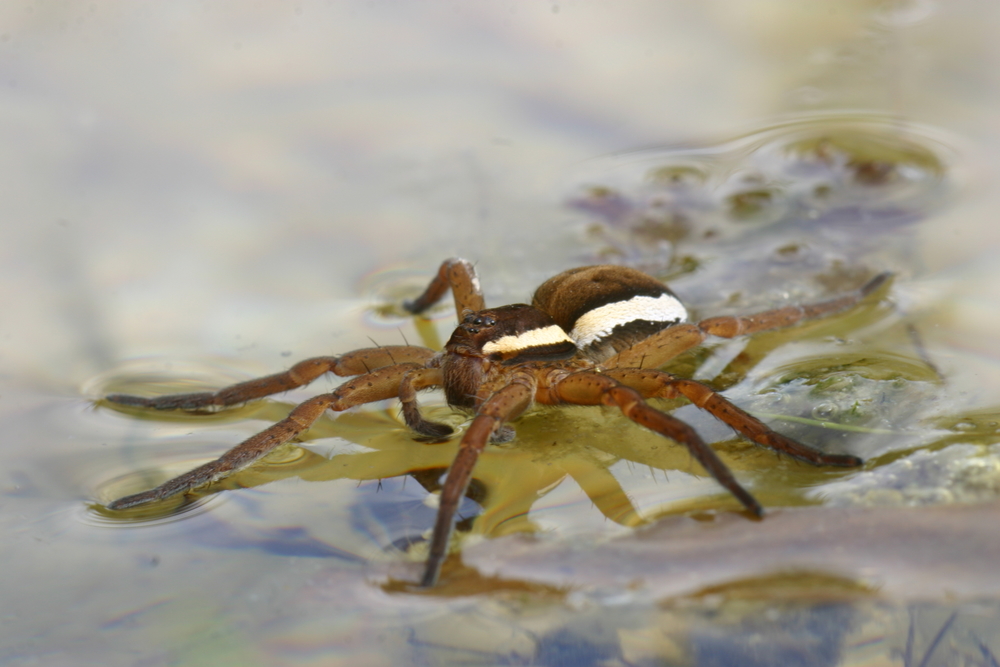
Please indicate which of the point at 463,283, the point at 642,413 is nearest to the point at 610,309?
the point at 463,283

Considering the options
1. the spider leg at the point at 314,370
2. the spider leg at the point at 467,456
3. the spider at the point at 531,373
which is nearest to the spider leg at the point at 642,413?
the spider at the point at 531,373

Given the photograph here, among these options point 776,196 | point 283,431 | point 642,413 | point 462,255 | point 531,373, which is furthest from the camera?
point 776,196

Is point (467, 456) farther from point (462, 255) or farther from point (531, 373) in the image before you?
point (462, 255)

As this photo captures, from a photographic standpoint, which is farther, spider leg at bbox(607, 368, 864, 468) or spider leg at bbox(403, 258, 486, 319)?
spider leg at bbox(403, 258, 486, 319)

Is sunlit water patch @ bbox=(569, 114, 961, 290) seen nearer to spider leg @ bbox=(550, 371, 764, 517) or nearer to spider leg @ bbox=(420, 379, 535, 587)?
spider leg @ bbox=(550, 371, 764, 517)

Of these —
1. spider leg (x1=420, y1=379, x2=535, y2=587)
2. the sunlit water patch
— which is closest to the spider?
spider leg (x1=420, y1=379, x2=535, y2=587)

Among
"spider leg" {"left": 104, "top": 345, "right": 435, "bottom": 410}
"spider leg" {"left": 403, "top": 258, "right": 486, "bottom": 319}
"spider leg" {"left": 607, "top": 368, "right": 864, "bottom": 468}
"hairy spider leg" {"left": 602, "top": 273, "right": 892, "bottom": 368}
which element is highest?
"spider leg" {"left": 403, "top": 258, "right": 486, "bottom": 319}

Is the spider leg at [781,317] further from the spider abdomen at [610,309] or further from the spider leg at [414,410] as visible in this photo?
the spider leg at [414,410]
